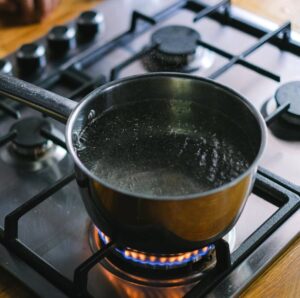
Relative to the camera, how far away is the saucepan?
1.82ft

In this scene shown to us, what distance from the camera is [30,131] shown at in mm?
773

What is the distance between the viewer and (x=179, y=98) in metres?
0.65

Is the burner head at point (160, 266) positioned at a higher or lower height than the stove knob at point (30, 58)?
lower

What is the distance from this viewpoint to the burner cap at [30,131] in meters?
0.76

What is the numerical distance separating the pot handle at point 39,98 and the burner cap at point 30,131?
12cm

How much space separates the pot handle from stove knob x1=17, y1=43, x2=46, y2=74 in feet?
0.69

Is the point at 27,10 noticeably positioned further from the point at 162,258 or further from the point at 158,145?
the point at 162,258

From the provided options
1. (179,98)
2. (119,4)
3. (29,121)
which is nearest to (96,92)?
(179,98)

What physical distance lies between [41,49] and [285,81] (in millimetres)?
334

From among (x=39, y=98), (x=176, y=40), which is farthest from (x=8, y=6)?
(x=39, y=98)

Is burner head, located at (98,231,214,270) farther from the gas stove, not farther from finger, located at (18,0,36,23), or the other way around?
finger, located at (18,0,36,23)

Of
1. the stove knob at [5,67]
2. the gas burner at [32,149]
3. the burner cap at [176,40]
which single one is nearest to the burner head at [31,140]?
the gas burner at [32,149]

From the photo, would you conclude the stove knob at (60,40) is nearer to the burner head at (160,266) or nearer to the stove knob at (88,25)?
the stove knob at (88,25)

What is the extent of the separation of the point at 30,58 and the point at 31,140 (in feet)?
0.48
